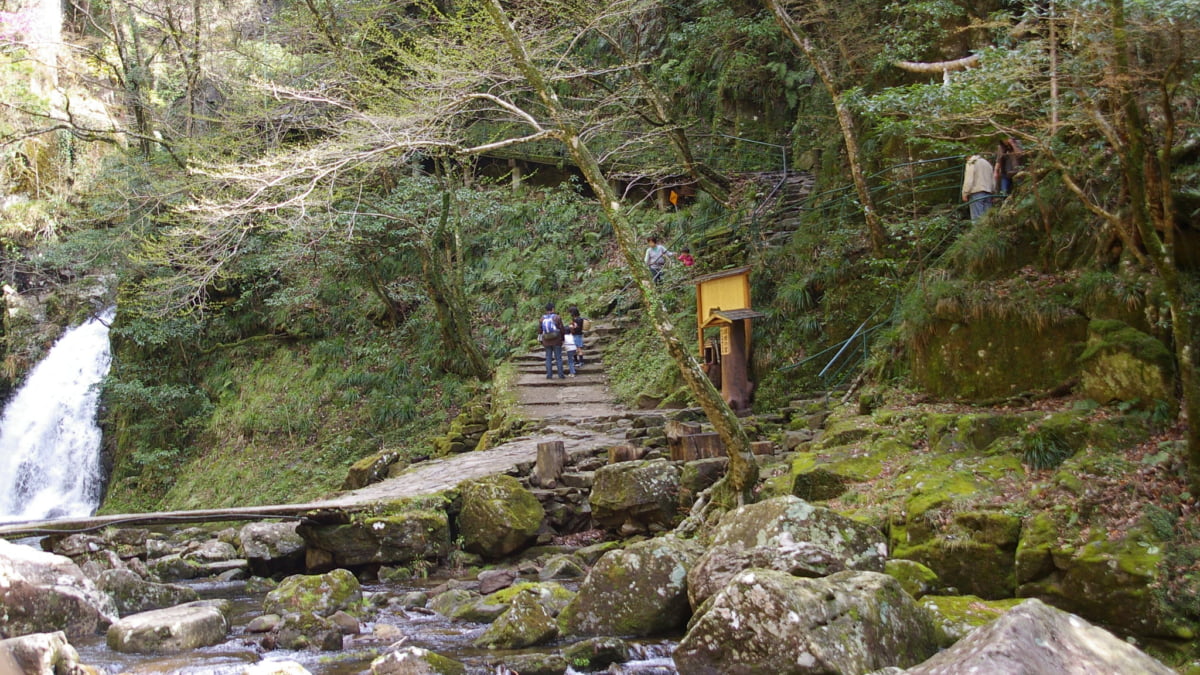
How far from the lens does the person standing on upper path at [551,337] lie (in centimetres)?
1555

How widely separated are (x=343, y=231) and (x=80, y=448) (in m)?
9.45

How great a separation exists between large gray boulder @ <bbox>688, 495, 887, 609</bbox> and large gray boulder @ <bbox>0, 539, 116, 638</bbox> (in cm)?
491

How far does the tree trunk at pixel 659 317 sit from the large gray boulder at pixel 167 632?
4676mm

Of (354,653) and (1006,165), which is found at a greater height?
(1006,165)

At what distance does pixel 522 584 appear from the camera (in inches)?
286

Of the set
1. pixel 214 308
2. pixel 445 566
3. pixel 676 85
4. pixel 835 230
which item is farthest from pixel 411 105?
pixel 214 308

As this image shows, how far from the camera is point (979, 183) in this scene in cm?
1038

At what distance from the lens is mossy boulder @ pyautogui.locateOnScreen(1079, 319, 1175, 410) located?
6.06 metres

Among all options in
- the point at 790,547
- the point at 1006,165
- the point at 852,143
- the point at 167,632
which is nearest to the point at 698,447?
the point at 790,547

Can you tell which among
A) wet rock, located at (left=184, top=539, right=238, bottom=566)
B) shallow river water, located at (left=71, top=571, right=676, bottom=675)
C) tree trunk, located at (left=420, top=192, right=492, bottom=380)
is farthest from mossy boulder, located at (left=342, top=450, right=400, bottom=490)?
shallow river water, located at (left=71, top=571, right=676, bottom=675)

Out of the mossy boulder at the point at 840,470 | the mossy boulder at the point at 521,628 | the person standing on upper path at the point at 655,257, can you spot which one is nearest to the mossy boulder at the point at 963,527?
the mossy boulder at the point at 840,470

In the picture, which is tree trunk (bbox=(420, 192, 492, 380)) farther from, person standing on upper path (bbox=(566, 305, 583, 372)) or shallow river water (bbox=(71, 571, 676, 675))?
shallow river water (bbox=(71, 571, 676, 675))

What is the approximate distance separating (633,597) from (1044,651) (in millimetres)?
3262

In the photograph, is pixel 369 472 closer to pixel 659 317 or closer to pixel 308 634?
pixel 659 317
